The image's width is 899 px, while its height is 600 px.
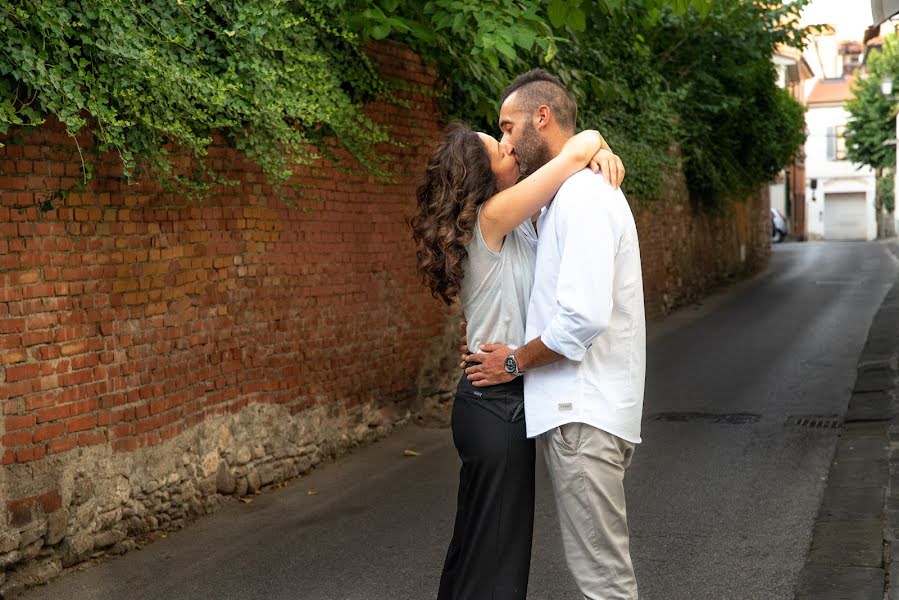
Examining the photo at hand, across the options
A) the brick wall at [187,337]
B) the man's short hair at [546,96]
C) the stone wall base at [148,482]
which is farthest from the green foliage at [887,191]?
the man's short hair at [546,96]

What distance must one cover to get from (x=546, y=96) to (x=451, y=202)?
17.0 inches

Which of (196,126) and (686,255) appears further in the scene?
(686,255)

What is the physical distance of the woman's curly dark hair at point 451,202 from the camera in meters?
3.23

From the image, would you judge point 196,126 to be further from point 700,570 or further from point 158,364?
point 700,570

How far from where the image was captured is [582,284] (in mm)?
3021

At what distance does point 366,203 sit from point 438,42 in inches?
57.3

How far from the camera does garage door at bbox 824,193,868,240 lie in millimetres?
63812

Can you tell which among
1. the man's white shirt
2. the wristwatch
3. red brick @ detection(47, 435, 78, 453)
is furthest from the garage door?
the wristwatch

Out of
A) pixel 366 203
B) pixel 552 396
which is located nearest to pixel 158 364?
pixel 366 203

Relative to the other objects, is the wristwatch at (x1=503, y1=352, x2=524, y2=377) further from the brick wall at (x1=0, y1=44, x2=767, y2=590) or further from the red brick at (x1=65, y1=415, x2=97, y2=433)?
the red brick at (x1=65, y1=415, x2=97, y2=433)

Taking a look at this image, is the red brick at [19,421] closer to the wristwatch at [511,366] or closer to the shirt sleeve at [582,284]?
the wristwatch at [511,366]

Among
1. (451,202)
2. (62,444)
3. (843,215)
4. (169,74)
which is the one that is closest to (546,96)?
(451,202)

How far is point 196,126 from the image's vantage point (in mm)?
5809

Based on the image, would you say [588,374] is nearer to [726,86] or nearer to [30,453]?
[30,453]
